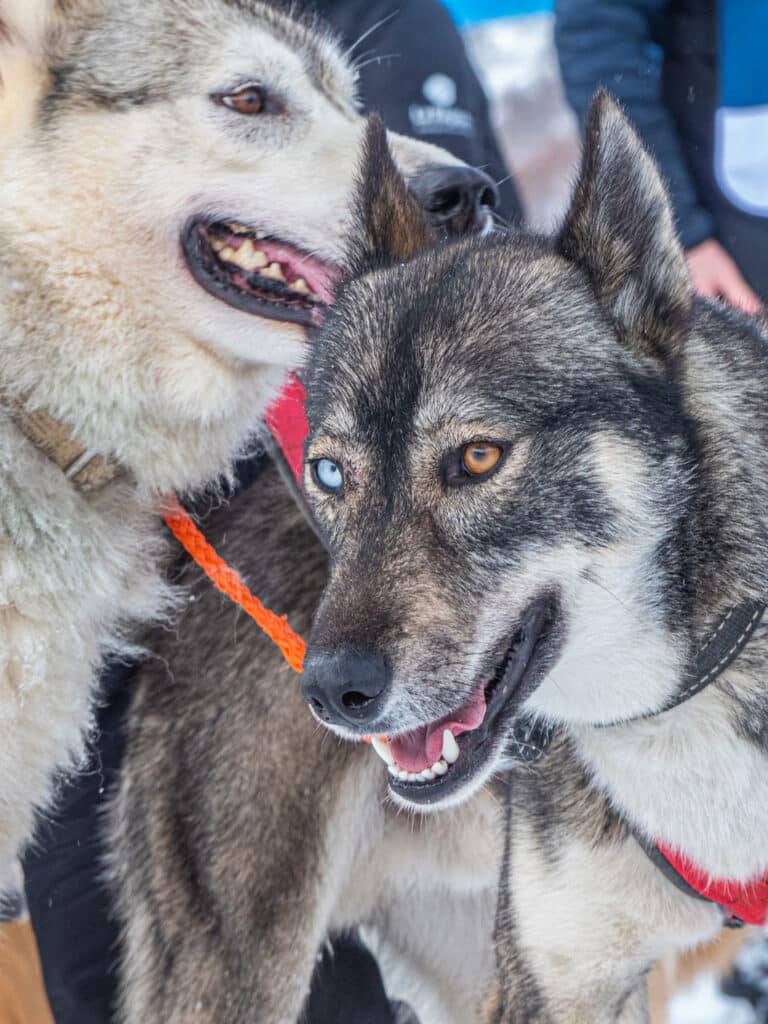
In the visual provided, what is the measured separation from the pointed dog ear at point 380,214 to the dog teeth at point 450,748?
2.42 ft

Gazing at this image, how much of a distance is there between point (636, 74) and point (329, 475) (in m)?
1.44

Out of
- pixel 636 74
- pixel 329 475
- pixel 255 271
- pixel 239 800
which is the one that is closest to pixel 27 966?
pixel 239 800

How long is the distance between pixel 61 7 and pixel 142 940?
1.57 metres

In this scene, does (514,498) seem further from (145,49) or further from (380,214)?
(145,49)

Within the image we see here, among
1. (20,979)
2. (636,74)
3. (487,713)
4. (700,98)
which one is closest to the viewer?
(487,713)

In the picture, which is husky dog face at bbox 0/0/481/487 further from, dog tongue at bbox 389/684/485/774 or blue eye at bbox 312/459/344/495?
dog tongue at bbox 389/684/485/774

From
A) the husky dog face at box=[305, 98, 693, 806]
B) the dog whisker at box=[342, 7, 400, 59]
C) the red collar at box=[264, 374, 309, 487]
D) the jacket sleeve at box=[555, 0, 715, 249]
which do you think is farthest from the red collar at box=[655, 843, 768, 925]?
the dog whisker at box=[342, 7, 400, 59]

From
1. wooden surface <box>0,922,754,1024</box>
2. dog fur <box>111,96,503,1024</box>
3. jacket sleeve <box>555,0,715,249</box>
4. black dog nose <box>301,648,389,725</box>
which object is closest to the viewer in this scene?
black dog nose <box>301,648,389,725</box>

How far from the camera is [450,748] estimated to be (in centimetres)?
146

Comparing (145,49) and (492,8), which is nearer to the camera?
(145,49)

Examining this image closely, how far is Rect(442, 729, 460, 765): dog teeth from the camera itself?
1.46 m

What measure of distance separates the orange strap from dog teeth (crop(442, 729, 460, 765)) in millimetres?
391

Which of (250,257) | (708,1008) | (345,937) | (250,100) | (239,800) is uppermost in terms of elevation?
(250,100)

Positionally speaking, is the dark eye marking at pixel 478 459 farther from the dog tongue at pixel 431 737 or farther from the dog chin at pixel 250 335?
the dog chin at pixel 250 335
